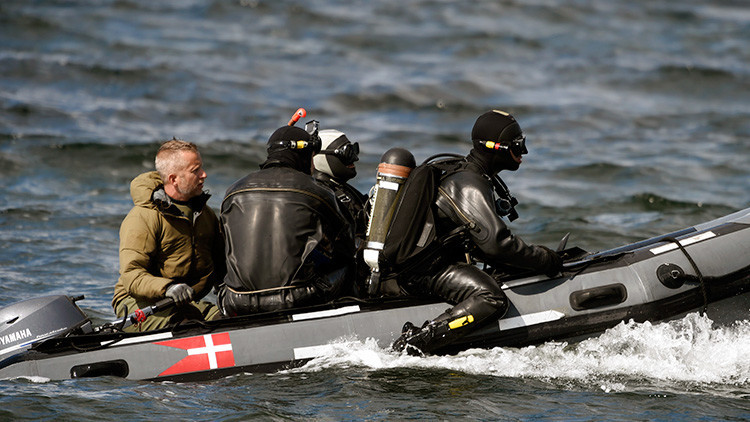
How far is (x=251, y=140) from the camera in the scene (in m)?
16.3

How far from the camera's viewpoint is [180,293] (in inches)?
261

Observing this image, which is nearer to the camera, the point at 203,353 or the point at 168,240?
the point at 203,353

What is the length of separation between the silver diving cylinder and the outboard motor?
200 centimetres

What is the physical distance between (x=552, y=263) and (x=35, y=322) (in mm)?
3490

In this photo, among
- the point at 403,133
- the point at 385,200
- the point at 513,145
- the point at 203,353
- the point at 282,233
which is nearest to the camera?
the point at 282,233

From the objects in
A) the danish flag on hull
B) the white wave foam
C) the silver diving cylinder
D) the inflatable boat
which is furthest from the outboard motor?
the silver diving cylinder

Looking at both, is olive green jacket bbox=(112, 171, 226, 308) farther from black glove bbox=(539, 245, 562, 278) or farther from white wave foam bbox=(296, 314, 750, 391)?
black glove bbox=(539, 245, 562, 278)

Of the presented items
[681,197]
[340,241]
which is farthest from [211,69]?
[340,241]

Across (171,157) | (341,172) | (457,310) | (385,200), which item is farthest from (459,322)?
(171,157)

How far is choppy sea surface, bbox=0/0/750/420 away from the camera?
637cm

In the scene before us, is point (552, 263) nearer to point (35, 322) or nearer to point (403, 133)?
point (35, 322)

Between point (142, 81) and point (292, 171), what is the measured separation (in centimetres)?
1360

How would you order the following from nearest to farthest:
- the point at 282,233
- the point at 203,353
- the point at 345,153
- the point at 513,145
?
the point at 282,233, the point at 203,353, the point at 513,145, the point at 345,153

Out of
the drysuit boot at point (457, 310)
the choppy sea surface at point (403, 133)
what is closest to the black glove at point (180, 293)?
the choppy sea surface at point (403, 133)
